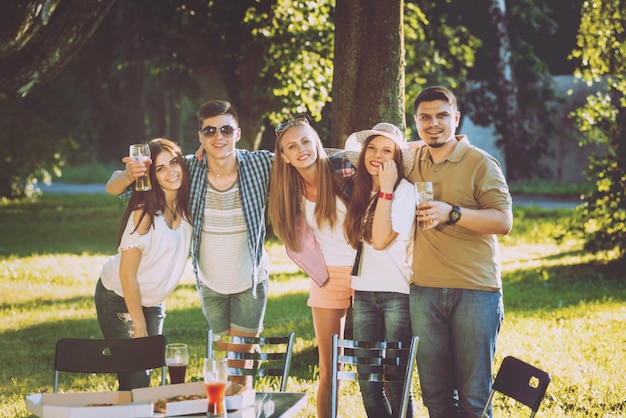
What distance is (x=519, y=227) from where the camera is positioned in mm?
17141

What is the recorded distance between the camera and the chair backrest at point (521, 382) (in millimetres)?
3807

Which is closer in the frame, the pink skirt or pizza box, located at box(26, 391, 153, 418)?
pizza box, located at box(26, 391, 153, 418)

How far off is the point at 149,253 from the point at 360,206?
3.90 feet

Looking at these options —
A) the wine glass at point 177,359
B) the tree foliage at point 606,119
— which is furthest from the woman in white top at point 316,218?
the tree foliage at point 606,119

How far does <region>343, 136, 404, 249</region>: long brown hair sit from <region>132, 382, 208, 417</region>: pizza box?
1357mm

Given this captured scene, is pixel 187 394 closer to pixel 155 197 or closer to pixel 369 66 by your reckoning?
pixel 155 197

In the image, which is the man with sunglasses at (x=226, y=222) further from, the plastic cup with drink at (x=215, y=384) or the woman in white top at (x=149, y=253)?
the plastic cup with drink at (x=215, y=384)

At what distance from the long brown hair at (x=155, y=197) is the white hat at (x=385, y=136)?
944 mm

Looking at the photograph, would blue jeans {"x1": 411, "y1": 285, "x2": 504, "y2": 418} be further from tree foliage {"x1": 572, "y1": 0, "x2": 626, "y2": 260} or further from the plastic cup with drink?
tree foliage {"x1": 572, "y1": 0, "x2": 626, "y2": 260}

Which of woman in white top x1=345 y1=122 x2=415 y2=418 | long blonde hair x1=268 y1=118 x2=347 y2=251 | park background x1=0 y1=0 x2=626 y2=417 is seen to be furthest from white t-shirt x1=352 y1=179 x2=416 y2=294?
park background x1=0 y1=0 x2=626 y2=417

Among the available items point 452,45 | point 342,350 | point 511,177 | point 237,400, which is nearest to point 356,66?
point 342,350

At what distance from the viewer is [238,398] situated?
140 inches

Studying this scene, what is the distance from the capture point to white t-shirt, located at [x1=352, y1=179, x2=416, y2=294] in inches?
177

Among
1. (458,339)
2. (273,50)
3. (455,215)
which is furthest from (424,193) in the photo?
(273,50)
